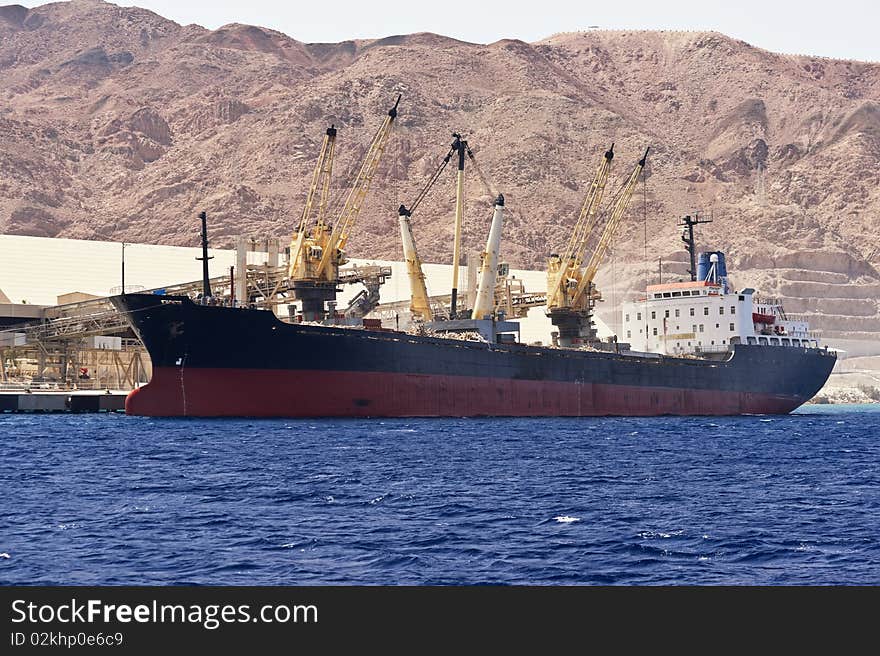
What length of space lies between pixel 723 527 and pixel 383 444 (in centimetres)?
2535

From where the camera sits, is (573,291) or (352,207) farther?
(573,291)

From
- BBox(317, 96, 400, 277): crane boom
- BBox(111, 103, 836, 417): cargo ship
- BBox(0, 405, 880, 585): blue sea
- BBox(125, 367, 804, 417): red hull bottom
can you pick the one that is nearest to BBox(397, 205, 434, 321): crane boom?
BBox(111, 103, 836, 417): cargo ship

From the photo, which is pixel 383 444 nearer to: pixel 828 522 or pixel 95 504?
pixel 95 504

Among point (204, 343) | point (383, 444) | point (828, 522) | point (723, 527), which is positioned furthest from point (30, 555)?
point (204, 343)

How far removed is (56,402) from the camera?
84.4 metres

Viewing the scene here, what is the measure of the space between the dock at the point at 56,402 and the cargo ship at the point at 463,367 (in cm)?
984

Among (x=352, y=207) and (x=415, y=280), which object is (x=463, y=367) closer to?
(x=415, y=280)

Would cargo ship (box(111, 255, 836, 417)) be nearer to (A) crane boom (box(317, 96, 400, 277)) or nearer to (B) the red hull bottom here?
(B) the red hull bottom

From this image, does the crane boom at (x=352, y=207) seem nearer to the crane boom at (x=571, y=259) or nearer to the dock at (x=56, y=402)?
the crane boom at (x=571, y=259)

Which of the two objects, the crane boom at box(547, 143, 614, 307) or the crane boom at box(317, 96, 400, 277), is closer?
the crane boom at box(317, 96, 400, 277)

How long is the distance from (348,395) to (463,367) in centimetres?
967

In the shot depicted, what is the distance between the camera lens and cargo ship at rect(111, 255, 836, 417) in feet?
233

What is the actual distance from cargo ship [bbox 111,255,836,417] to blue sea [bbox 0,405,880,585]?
9099 millimetres

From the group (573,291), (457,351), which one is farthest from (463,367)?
(573,291)
